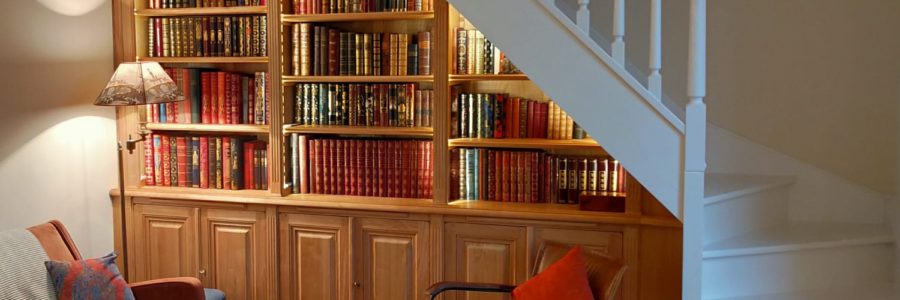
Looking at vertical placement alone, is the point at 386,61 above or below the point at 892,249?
above

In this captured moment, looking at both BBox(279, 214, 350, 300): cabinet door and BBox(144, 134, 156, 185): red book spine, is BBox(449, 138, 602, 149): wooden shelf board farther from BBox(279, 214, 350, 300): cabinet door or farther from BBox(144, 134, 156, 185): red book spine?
BBox(144, 134, 156, 185): red book spine

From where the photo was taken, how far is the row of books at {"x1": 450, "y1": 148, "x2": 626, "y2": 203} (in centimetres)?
345

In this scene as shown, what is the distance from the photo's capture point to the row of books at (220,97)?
12.4 feet

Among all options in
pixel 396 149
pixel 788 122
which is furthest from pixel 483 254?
pixel 788 122

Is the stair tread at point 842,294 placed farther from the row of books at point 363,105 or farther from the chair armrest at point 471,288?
the row of books at point 363,105

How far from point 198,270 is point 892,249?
9.85 ft

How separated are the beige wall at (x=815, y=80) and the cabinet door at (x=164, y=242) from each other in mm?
2530

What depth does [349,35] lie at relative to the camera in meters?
3.65

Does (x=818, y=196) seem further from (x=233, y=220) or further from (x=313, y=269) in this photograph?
(x=233, y=220)

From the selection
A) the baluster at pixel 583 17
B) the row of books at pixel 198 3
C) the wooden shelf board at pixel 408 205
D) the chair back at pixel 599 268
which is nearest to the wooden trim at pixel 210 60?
the row of books at pixel 198 3

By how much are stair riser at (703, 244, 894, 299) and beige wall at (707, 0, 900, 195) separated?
18.8 inches

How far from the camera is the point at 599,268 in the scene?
9.53 ft

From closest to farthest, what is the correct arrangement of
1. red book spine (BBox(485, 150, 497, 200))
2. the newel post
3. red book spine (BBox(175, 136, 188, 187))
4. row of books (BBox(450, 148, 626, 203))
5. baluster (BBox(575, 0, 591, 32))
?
1. the newel post
2. baluster (BBox(575, 0, 591, 32))
3. row of books (BBox(450, 148, 626, 203))
4. red book spine (BBox(485, 150, 497, 200))
5. red book spine (BBox(175, 136, 188, 187))

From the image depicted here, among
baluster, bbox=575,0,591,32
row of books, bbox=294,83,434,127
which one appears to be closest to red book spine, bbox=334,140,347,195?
row of books, bbox=294,83,434,127
